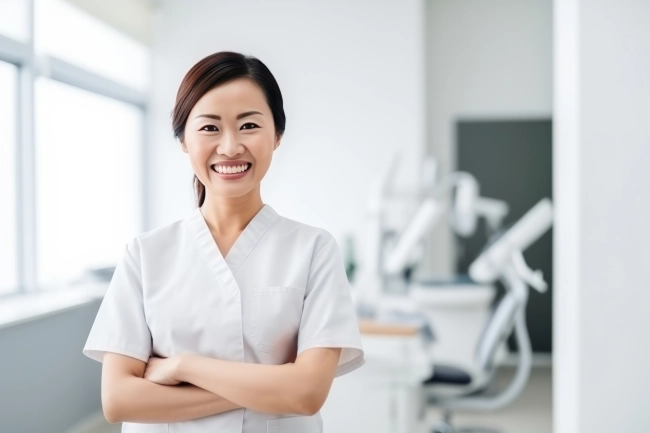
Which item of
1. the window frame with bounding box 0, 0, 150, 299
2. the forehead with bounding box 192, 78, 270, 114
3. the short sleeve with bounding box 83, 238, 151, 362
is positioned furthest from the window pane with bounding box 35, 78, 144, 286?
the forehead with bounding box 192, 78, 270, 114

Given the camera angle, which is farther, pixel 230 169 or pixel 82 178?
pixel 82 178

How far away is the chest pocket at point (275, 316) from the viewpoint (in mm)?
955

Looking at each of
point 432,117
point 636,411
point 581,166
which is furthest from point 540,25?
point 636,411

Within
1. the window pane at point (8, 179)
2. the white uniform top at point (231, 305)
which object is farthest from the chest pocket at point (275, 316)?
the window pane at point (8, 179)

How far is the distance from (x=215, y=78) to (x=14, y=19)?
2273mm

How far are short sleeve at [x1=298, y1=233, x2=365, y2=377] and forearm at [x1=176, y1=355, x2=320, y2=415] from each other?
6cm

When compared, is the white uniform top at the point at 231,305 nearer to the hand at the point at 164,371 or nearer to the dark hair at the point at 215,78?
the hand at the point at 164,371

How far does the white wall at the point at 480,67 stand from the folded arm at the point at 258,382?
381cm

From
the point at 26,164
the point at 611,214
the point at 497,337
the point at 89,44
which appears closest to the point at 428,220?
the point at 497,337

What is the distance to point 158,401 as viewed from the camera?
0.92m

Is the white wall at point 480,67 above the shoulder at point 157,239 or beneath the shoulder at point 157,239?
above

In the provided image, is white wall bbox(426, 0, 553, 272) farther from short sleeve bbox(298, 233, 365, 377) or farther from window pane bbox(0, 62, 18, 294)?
short sleeve bbox(298, 233, 365, 377)

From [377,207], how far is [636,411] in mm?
1401

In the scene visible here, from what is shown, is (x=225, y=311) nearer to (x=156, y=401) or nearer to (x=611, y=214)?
(x=156, y=401)
